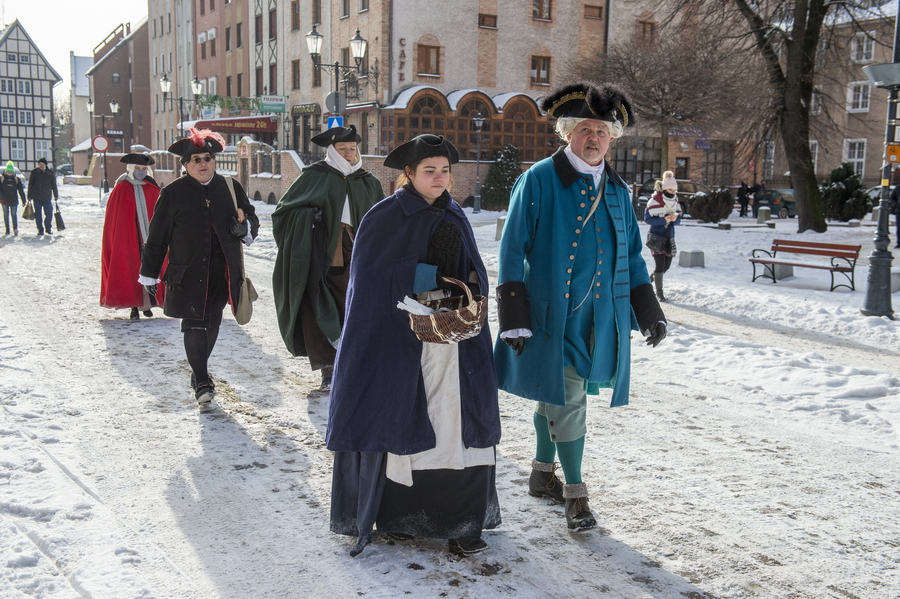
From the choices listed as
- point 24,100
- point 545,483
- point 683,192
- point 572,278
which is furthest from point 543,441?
point 24,100

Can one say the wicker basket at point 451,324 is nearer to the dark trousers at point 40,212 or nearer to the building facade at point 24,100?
the dark trousers at point 40,212

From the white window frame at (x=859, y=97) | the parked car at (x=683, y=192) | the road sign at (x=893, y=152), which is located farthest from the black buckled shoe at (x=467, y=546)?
the white window frame at (x=859, y=97)

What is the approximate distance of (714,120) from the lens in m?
25.9

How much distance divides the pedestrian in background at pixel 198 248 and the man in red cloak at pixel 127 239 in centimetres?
326

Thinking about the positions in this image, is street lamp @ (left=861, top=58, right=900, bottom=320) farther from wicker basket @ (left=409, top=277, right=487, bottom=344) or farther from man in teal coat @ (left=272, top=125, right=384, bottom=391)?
wicker basket @ (left=409, top=277, right=487, bottom=344)

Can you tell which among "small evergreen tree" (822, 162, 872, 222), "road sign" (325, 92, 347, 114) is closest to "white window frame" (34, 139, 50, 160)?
"road sign" (325, 92, 347, 114)

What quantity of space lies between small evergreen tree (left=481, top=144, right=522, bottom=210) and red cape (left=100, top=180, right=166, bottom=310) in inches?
861

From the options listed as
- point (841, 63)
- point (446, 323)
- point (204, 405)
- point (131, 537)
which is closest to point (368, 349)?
point (446, 323)

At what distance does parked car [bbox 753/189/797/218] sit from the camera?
1219 inches

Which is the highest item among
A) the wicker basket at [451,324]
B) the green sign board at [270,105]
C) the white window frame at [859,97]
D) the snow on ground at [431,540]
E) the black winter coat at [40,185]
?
the white window frame at [859,97]

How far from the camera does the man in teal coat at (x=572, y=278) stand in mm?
3666

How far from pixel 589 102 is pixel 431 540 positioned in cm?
205

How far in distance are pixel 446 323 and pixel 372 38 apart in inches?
1174

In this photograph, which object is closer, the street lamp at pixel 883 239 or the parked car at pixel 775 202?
the street lamp at pixel 883 239
